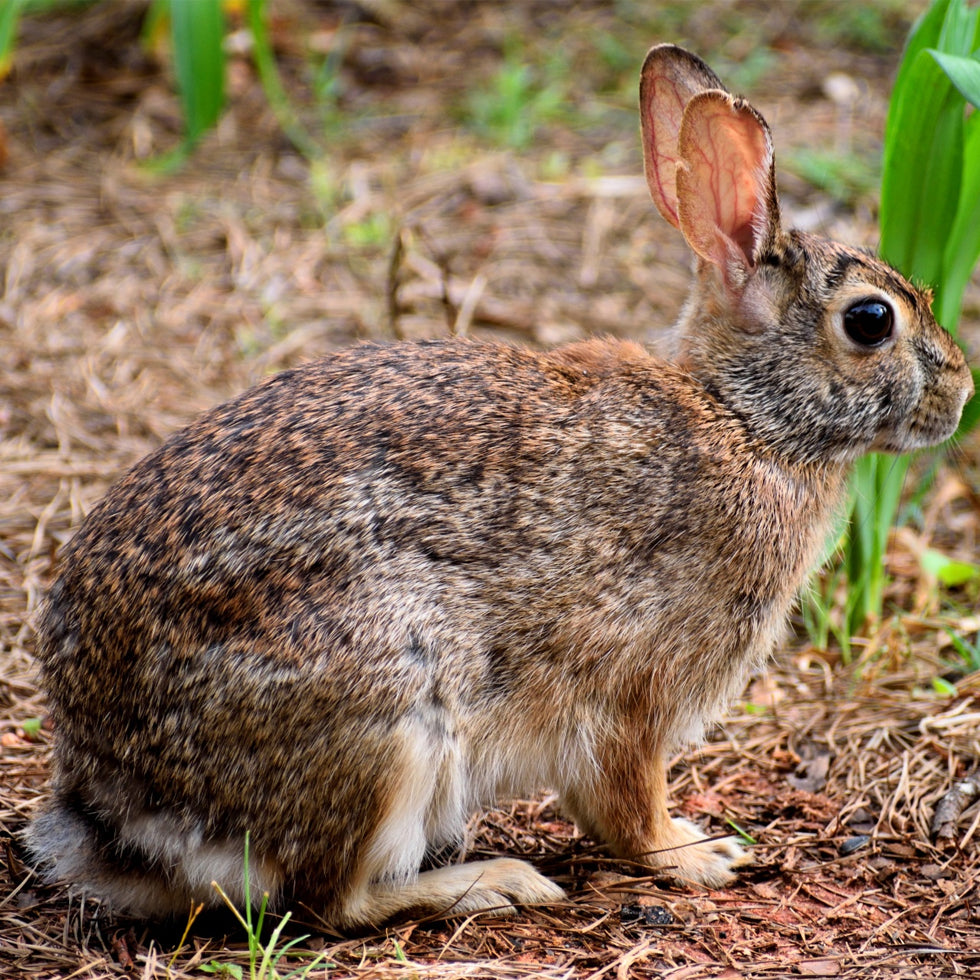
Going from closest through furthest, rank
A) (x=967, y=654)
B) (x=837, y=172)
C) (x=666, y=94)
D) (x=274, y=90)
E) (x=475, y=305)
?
1. (x=666, y=94)
2. (x=967, y=654)
3. (x=475, y=305)
4. (x=837, y=172)
5. (x=274, y=90)

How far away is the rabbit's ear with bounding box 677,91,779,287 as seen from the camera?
381 centimetres

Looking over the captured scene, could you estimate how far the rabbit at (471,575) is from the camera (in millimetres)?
3467

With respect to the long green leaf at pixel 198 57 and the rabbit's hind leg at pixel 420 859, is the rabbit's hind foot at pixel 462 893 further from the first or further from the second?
the long green leaf at pixel 198 57

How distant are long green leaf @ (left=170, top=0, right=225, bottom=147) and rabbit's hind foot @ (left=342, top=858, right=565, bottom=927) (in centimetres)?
474

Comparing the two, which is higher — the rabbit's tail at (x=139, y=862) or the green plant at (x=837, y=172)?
the green plant at (x=837, y=172)

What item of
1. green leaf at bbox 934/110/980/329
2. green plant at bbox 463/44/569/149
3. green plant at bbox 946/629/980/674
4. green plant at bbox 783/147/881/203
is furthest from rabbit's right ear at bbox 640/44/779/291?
green plant at bbox 463/44/569/149

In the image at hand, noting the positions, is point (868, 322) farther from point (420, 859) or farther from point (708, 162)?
point (420, 859)

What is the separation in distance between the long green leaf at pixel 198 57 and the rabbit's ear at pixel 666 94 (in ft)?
12.8

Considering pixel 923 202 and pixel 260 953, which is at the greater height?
pixel 923 202

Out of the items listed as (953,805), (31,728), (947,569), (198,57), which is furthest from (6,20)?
(953,805)

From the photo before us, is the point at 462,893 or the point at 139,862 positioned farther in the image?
the point at 462,893

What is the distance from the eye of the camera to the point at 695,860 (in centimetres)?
408

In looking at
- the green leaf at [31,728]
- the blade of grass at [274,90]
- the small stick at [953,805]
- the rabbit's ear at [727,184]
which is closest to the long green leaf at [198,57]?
the blade of grass at [274,90]

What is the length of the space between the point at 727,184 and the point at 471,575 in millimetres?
1372
